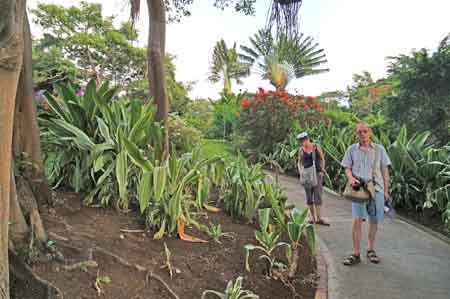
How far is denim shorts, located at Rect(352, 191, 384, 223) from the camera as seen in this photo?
4.51 metres

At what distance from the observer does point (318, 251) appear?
5.05m

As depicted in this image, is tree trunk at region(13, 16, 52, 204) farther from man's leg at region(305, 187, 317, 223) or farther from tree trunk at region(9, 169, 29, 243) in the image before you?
man's leg at region(305, 187, 317, 223)

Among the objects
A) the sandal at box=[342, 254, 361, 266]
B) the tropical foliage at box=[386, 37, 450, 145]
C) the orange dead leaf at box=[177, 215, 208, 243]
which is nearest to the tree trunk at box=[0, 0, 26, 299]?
the orange dead leaf at box=[177, 215, 208, 243]

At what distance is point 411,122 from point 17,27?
9046 mm

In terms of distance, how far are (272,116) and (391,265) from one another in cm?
873

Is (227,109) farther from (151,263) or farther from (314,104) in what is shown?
(151,263)

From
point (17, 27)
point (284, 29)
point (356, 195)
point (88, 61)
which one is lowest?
point (356, 195)

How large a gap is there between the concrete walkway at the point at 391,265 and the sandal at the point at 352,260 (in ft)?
0.19

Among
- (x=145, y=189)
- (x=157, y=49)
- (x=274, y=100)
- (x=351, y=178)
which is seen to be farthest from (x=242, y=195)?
(x=274, y=100)

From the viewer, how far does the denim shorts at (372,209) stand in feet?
14.8

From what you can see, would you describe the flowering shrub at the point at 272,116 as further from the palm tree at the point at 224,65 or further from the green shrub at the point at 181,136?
the palm tree at the point at 224,65

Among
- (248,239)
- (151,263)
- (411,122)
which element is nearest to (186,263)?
(151,263)

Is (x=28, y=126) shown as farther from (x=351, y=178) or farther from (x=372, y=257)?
(x=372, y=257)

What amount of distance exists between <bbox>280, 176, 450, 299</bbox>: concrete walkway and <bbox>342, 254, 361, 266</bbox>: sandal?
0.06 m
